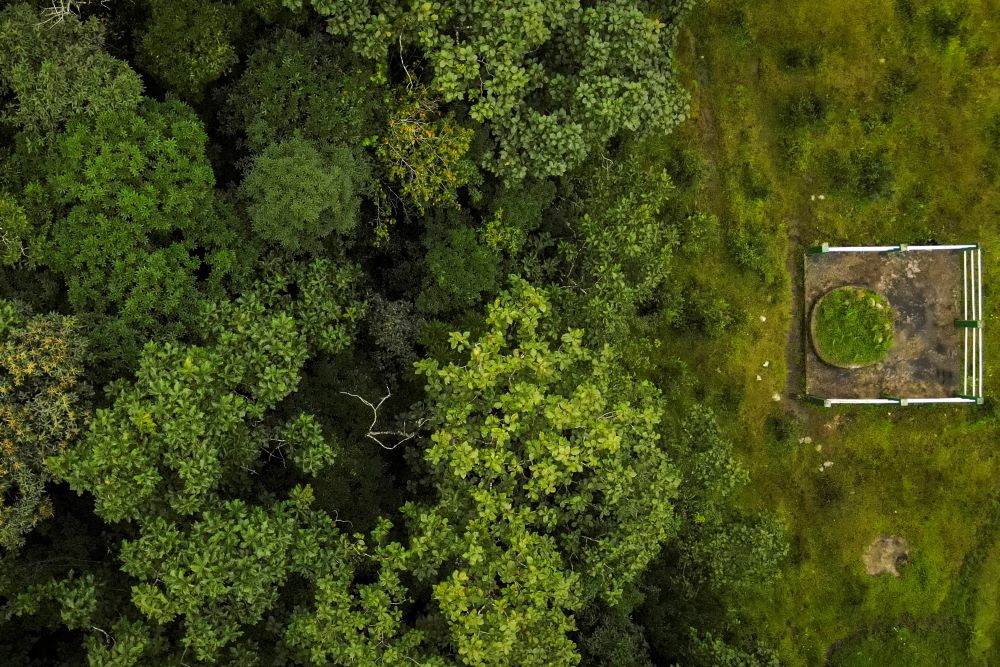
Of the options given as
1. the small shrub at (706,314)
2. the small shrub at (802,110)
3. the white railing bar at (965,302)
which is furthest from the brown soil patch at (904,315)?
the small shrub at (802,110)

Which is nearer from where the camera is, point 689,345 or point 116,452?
point 116,452

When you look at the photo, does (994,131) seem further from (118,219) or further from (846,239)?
(118,219)

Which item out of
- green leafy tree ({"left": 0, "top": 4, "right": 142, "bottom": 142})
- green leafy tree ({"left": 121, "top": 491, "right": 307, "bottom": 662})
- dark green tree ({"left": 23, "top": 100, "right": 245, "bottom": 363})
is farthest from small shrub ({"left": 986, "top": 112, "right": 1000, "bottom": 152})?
green leafy tree ({"left": 0, "top": 4, "right": 142, "bottom": 142})

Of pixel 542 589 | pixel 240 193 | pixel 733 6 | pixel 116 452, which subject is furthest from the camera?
pixel 733 6

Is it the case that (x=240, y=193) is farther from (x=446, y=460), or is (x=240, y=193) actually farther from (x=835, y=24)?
(x=835, y=24)

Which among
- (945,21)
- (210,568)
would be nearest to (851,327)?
(945,21)

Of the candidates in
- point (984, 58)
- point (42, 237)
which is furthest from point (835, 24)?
point (42, 237)

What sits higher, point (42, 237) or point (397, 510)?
point (42, 237)

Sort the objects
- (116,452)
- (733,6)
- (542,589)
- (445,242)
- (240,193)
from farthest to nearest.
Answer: (733,6) < (445,242) < (240,193) < (542,589) < (116,452)
